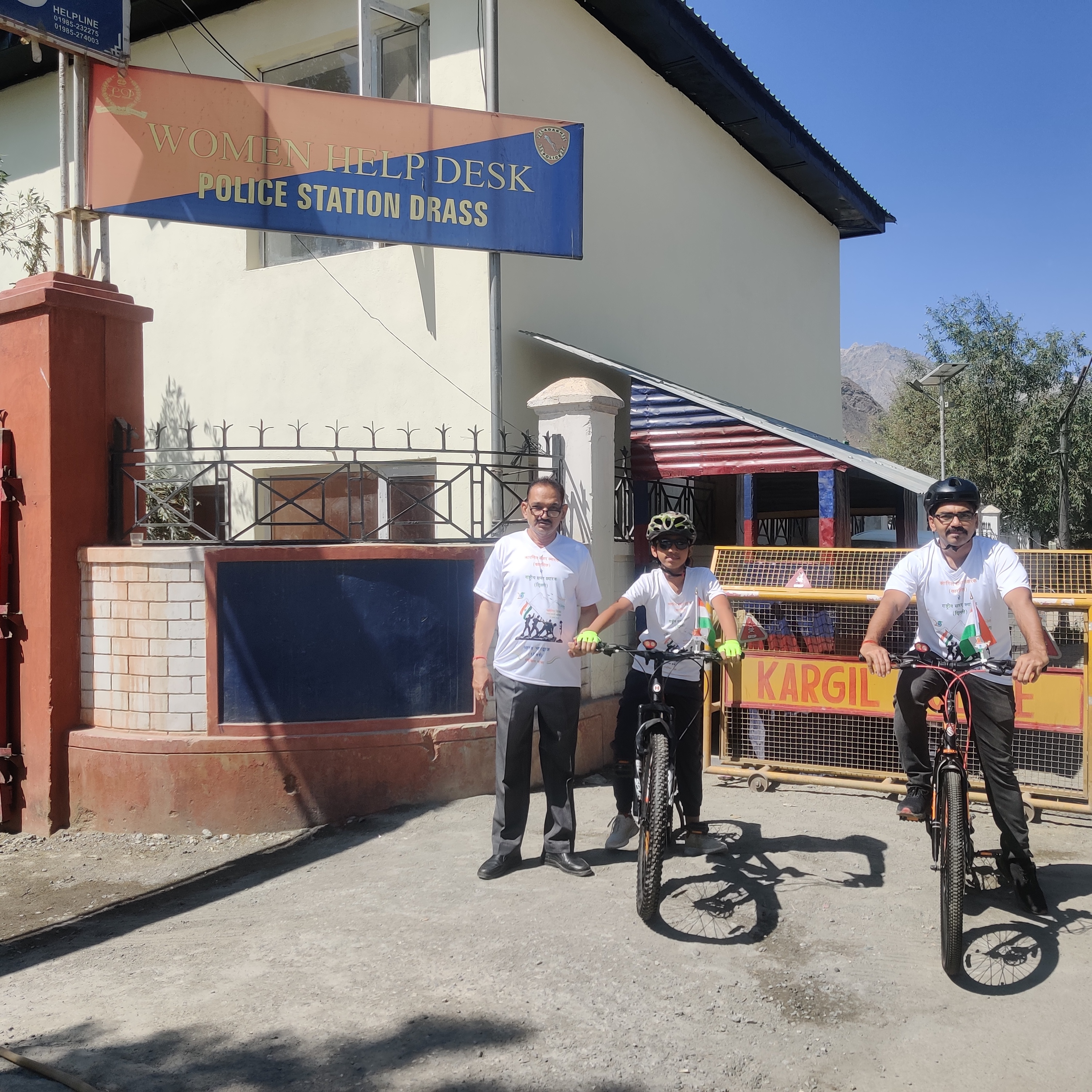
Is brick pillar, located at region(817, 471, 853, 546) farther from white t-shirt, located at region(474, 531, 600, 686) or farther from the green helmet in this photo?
white t-shirt, located at region(474, 531, 600, 686)

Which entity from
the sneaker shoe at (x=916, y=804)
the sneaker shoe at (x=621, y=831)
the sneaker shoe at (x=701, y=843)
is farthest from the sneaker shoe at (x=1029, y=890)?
the sneaker shoe at (x=621, y=831)

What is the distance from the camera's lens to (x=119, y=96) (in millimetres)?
6840

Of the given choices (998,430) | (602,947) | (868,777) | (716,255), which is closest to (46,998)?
(602,947)

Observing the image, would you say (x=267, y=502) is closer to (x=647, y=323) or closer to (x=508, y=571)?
(x=647, y=323)

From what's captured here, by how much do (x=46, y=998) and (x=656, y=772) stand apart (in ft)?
8.63


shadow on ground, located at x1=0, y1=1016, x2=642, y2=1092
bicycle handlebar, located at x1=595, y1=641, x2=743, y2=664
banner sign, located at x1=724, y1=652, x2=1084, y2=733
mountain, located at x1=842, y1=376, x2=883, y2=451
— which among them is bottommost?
shadow on ground, located at x1=0, y1=1016, x2=642, y2=1092

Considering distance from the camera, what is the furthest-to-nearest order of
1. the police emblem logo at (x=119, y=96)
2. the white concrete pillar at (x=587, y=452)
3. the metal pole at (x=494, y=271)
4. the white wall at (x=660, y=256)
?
the white wall at (x=660, y=256)
the metal pole at (x=494, y=271)
the white concrete pillar at (x=587, y=452)
the police emblem logo at (x=119, y=96)

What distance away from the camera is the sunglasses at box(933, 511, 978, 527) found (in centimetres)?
428

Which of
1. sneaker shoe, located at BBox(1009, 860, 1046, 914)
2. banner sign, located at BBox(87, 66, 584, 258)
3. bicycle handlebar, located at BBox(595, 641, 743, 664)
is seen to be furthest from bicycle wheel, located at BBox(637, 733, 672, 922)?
banner sign, located at BBox(87, 66, 584, 258)

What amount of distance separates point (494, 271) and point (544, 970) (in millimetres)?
5548

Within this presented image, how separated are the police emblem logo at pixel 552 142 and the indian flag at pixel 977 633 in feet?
16.2

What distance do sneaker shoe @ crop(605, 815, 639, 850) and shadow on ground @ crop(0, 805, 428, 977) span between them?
1.46 m

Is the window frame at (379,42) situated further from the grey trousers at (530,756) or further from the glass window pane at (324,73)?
the grey trousers at (530,756)

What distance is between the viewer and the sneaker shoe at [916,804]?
443 cm
